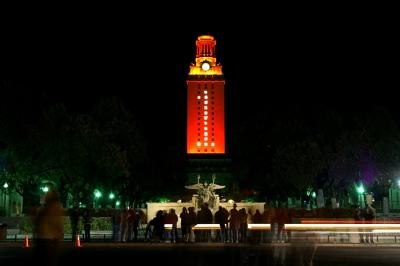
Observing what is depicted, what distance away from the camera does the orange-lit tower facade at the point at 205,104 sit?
12938cm

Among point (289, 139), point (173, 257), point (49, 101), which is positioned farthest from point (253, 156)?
point (173, 257)

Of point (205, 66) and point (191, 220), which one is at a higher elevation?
point (205, 66)

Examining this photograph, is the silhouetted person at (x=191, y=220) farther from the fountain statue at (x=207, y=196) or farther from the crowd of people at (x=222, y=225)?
the fountain statue at (x=207, y=196)

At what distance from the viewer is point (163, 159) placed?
316 feet

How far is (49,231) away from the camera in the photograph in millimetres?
12547

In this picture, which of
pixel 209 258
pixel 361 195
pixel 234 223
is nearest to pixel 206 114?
pixel 361 195

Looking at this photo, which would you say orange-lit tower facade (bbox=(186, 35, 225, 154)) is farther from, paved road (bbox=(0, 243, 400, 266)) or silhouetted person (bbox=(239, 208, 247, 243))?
paved road (bbox=(0, 243, 400, 266))

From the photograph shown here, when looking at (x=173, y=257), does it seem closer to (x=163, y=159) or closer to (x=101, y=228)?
(x=101, y=228)

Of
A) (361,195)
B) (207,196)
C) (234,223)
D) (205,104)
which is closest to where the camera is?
(234,223)

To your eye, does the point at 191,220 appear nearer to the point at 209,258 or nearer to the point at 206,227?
the point at 206,227

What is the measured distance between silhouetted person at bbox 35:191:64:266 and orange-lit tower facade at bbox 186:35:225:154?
117m

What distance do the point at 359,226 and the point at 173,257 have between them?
1202 cm

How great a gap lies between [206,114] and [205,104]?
2081mm

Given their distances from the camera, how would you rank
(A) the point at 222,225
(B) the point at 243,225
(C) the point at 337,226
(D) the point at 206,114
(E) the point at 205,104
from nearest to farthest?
(A) the point at 222,225
(B) the point at 243,225
(C) the point at 337,226
(E) the point at 205,104
(D) the point at 206,114
